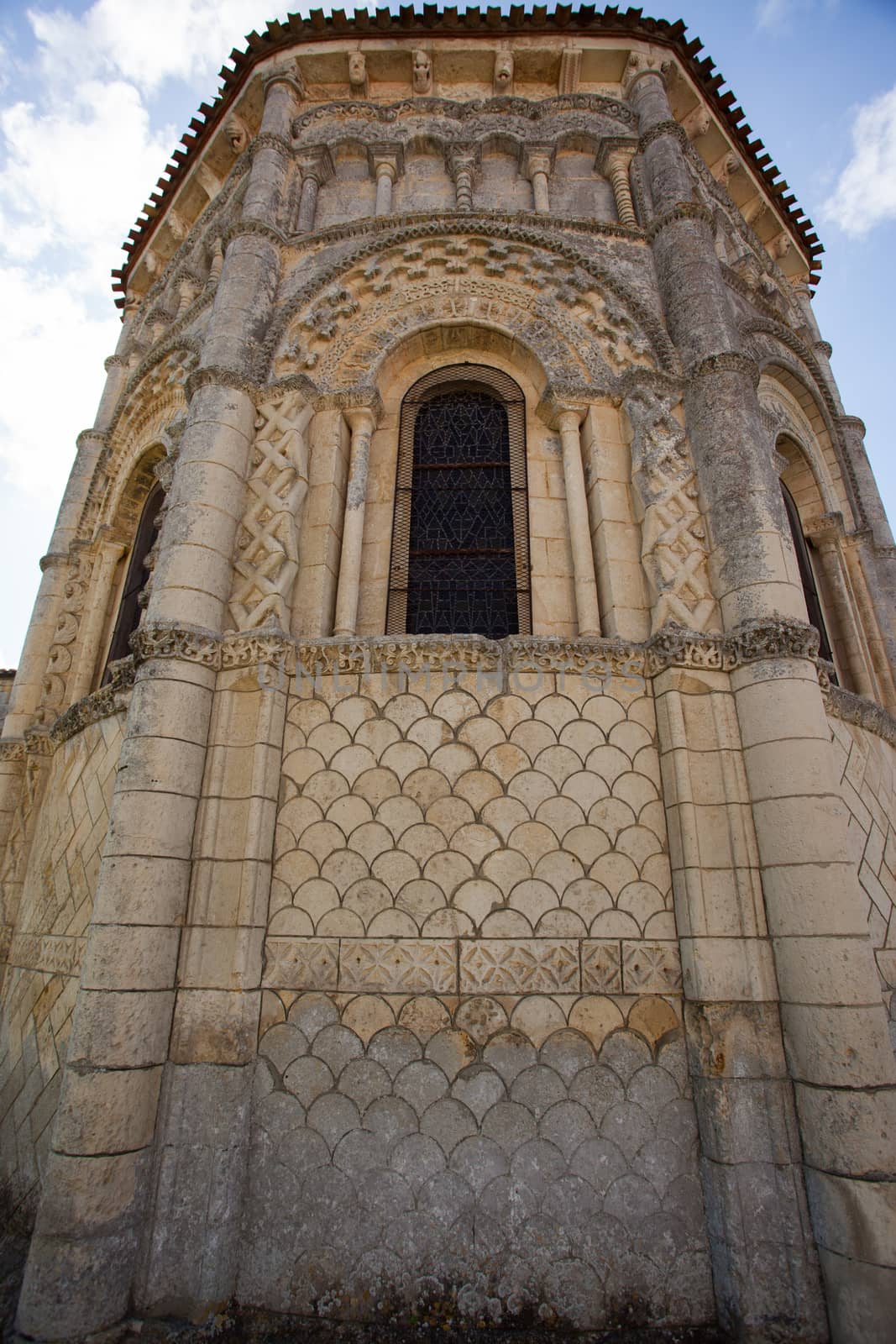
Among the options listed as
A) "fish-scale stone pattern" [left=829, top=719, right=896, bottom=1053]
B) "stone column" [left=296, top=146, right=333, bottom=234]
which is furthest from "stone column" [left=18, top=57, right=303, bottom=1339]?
"fish-scale stone pattern" [left=829, top=719, right=896, bottom=1053]

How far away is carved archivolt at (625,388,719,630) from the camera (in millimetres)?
5082

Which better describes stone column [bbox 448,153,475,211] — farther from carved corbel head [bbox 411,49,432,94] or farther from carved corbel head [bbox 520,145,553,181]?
carved corbel head [bbox 411,49,432,94]

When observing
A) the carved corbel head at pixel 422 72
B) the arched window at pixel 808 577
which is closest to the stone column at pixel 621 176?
the carved corbel head at pixel 422 72

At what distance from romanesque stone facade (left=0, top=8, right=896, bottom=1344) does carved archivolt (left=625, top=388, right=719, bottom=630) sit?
4cm

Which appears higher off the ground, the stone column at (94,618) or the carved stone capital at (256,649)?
the stone column at (94,618)

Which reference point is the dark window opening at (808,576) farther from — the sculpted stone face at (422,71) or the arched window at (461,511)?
the sculpted stone face at (422,71)

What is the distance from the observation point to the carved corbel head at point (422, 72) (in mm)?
8281

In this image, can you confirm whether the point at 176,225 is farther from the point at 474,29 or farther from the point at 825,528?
the point at 825,528

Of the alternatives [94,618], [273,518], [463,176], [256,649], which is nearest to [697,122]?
[463,176]

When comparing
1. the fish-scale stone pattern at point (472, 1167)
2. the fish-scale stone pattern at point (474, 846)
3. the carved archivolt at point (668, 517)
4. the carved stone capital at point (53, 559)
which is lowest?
the fish-scale stone pattern at point (472, 1167)

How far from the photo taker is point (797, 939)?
159 inches

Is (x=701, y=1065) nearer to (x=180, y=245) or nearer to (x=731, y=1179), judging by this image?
(x=731, y=1179)

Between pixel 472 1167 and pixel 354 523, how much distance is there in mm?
4528

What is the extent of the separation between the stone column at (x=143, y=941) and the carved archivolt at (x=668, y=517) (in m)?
3.23
